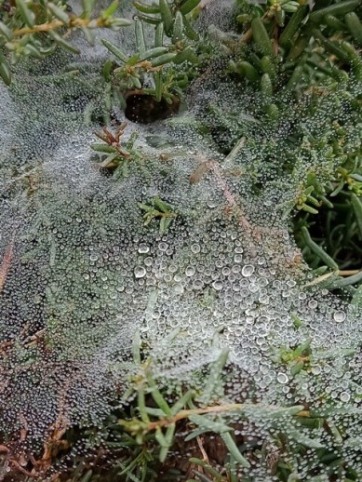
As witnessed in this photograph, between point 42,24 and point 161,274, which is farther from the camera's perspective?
point 161,274

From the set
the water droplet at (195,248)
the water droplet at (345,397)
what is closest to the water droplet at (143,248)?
the water droplet at (195,248)

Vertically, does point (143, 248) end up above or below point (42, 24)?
below

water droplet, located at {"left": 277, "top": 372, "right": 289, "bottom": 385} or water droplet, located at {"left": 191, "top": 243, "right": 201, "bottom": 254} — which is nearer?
water droplet, located at {"left": 277, "top": 372, "right": 289, "bottom": 385}

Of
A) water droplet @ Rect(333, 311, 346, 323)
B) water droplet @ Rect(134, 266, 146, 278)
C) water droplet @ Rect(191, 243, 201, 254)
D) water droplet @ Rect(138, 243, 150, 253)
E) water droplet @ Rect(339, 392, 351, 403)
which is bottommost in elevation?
water droplet @ Rect(134, 266, 146, 278)

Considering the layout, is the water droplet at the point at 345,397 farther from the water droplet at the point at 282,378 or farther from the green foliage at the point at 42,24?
the green foliage at the point at 42,24

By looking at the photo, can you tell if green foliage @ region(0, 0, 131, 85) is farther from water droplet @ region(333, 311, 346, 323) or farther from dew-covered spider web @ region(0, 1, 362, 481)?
water droplet @ region(333, 311, 346, 323)

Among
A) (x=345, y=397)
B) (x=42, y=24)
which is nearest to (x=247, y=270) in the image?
(x=345, y=397)

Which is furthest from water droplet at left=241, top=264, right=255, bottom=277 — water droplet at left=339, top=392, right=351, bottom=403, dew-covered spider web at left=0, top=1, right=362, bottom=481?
water droplet at left=339, top=392, right=351, bottom=403

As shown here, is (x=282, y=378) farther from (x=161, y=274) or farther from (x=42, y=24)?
(x=42, y=24)

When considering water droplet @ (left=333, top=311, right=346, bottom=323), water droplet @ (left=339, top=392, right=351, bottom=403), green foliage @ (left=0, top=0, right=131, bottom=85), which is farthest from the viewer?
water droplet @ (left=333, top=311, right=346, bottom=323)
